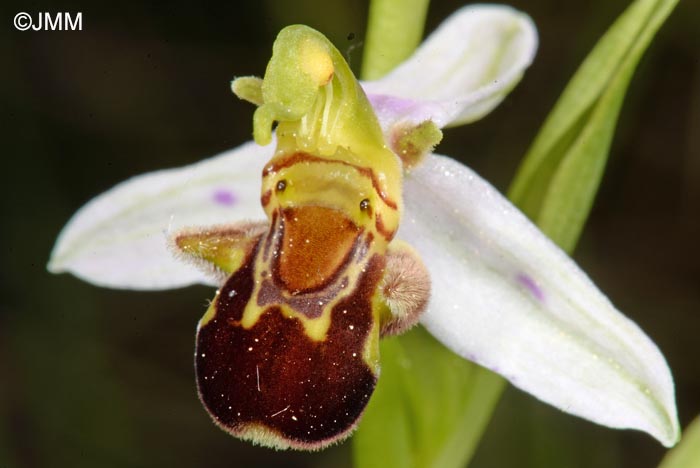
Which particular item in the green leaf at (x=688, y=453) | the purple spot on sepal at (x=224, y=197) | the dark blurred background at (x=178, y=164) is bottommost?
the dark blurred background at (x=178, y=164)

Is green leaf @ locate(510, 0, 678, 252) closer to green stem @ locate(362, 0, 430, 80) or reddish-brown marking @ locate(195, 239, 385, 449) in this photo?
green stem @ locate(362, 0, 430, 80)

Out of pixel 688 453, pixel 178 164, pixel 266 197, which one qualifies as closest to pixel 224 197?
pixel 266 197

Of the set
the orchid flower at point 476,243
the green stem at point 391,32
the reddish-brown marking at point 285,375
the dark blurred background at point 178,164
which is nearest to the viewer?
the reddish-brown marking at point 285,375

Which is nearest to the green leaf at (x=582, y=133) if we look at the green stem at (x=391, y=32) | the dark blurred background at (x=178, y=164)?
the green stem at (x=391, y=32)

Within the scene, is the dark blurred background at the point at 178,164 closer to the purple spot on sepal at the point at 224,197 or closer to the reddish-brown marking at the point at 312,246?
the purple spot on sepal at the point at 224,197

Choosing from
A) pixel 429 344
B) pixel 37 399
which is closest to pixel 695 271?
pixel 429 344

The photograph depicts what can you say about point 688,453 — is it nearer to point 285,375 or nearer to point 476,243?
point 476,243

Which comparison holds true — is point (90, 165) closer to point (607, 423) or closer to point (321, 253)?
point (321, 253)

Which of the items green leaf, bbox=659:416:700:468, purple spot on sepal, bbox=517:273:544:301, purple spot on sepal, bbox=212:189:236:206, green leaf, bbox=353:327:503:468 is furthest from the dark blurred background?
purple spot on sepal, bbox=517:273:544:301
